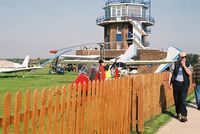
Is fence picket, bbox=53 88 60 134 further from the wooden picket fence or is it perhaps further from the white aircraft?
the white aircraft

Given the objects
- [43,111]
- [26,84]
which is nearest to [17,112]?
[43,111]

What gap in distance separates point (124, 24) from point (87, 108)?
196ft

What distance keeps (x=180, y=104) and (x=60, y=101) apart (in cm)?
597

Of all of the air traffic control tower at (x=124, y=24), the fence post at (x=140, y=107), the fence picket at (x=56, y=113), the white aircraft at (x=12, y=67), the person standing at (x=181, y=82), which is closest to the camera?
the fence picket at (x=56, y=113)

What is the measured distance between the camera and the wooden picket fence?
377 centimetres

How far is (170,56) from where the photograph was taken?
35250 mm

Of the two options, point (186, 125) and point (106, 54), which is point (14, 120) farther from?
point (106, 54)

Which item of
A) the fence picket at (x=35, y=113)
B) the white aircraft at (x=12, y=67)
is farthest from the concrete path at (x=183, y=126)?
the white aircraft at (x=12, y=67)

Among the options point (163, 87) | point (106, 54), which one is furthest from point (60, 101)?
point (106, 54)

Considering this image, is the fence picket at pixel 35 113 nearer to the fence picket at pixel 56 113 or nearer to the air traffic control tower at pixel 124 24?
the fence picket at pixel 56 113

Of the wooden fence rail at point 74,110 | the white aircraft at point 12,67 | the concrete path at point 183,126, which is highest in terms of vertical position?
the wooden fence rail at point 74,110

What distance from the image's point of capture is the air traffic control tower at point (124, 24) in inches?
2495

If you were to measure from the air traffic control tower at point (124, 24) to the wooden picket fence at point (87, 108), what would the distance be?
5357cm

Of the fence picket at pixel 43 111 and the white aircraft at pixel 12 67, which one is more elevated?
the fence picket at pixel 43 111
